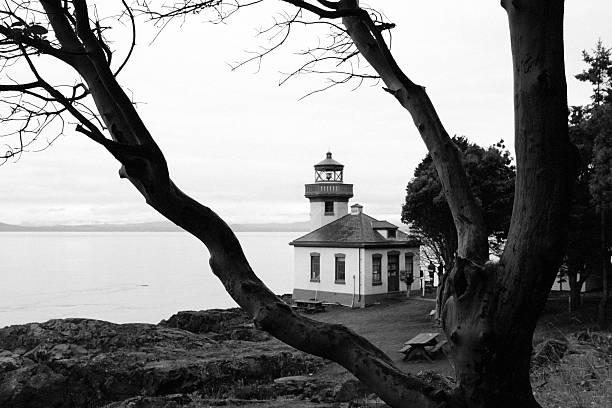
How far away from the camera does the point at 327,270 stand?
32.1 meters

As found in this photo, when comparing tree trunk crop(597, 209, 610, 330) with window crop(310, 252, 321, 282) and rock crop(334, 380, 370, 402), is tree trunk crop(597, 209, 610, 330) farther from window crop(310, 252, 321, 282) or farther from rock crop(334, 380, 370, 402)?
window crop(310, 252, 321, 282)

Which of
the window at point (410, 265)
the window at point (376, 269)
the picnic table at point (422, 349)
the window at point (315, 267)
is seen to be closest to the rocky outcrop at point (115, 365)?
the picnic table at point (422, 349)

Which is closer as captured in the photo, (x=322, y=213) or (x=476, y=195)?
(x=476, y=195)

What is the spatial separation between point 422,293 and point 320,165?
10266mm

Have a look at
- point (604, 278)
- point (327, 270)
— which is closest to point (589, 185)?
point (604, 278)

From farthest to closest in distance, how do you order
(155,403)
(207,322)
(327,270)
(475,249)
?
(327,270) < (207,322) < (155,403) < (475,249)

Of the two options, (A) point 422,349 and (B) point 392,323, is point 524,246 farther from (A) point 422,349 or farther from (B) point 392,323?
(B) point 392,323

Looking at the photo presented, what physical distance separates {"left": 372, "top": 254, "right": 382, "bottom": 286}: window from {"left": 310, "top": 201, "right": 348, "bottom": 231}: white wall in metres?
A: 6.54

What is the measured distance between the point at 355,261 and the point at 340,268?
1.11 metres

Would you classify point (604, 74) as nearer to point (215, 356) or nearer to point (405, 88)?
point (215, 356)

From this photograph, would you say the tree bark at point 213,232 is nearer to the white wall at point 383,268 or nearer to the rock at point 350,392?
the rock at point 350,392

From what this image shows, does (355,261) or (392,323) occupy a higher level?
(355,261)

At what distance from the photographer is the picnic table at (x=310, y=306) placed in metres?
29.7

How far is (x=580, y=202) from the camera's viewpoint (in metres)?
20.6
